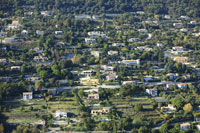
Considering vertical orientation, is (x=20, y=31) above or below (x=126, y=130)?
above

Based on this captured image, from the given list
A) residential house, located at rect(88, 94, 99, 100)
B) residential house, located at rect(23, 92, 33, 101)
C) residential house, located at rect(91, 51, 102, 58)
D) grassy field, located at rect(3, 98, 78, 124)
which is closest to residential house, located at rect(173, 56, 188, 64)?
residential house, located at rect(91, 51, 102, 58)

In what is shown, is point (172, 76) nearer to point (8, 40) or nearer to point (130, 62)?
point (130, 62)

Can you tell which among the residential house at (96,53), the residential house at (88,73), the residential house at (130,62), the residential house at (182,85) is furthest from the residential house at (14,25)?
the residential house at (182,85)

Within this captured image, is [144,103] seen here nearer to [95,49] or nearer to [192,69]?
[192,69]

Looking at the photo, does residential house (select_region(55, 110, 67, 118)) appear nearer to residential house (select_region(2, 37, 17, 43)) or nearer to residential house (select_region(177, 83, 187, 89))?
Answer: residential house (select_region(177, 83, 187, 89))

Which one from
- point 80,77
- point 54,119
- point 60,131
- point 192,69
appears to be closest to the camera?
point 60,131

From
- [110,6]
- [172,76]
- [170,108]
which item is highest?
[110,6]

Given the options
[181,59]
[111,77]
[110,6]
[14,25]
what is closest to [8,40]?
[14,25]

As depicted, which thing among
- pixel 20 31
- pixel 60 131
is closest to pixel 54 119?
pixel 60 131
